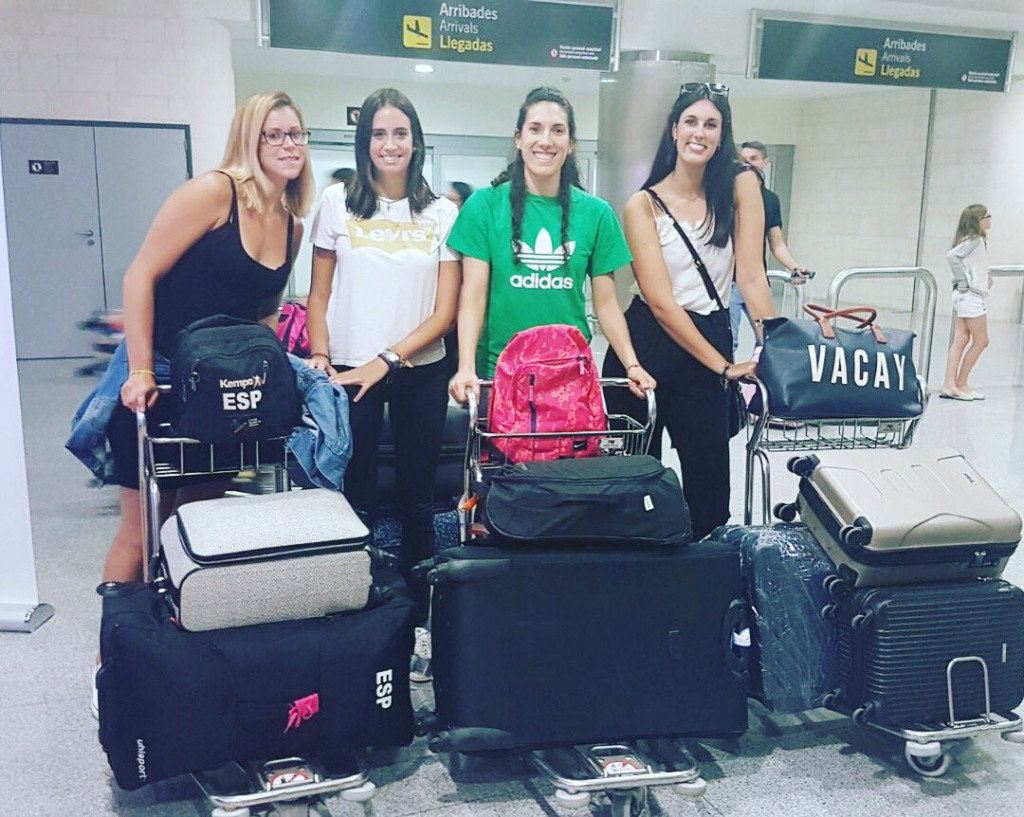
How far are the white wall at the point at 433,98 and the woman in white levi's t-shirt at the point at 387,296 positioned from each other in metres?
9.39

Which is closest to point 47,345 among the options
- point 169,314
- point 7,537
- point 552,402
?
point 7,537

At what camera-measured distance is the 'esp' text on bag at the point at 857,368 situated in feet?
8.02

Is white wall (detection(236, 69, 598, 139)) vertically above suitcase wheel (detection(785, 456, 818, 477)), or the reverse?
white wall (detection(236, 69, 598, 139))

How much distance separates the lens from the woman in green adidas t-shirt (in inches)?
96.8

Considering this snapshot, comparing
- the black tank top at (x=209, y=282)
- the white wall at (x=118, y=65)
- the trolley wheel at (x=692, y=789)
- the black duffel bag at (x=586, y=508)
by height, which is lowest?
the trolley wheel at (x=692, y=789)

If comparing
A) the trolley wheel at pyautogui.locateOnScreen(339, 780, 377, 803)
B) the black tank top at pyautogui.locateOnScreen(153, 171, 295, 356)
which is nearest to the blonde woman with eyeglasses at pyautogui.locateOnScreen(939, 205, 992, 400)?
the black tank top at pyautogui.locateOnScreen(153, 171, 295, 356)

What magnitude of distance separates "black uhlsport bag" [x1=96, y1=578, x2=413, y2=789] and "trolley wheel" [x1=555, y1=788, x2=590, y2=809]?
366mm

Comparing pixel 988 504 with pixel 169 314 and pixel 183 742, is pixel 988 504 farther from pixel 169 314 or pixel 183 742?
pixel 169 314

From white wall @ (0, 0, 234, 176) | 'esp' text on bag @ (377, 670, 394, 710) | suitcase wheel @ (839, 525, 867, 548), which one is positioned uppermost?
white wall @ (0, 0, 234, 176)

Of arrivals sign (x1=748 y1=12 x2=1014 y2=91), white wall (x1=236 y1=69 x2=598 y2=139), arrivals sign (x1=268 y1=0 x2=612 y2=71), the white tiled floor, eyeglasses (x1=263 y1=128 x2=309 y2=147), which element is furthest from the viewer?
white wall (x1=236 y1=69 x2=598 y2=139)

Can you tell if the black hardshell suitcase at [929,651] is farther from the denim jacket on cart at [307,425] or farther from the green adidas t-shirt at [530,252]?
the denim jacket on cart at [307,425]

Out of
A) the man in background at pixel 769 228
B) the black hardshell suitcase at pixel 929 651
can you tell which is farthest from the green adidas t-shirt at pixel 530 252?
the man in background at pixel 769 228

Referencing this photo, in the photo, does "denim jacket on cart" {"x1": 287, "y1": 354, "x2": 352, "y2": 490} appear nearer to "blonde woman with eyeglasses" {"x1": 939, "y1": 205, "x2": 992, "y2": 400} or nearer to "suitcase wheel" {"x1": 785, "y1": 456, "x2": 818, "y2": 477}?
"suitcase wheel" {"x1": 785, "y1": 456, "x2": 818, "y2": 477}

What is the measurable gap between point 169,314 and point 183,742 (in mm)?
1001
